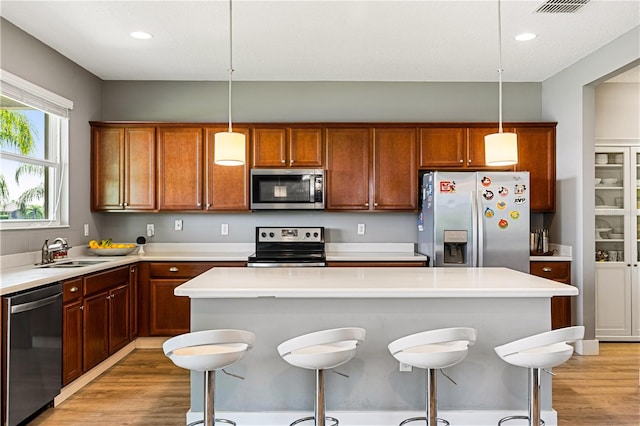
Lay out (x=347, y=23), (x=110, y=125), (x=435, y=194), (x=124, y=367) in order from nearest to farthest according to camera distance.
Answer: (x=347, y=23) < (x=124, y=367) < (x=435, y=194) < (x=110, y=125)

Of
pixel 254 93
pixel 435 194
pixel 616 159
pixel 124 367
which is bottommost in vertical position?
pixel 124 367

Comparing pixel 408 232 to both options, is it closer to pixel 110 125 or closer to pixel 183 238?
pixel 183 238

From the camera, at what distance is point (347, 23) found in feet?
12.3

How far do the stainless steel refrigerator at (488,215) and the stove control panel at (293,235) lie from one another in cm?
125

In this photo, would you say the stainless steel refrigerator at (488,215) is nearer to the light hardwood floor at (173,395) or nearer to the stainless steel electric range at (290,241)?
the light hardwood floor at (173,395)

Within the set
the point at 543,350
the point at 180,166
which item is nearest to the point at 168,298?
the point at 180,166

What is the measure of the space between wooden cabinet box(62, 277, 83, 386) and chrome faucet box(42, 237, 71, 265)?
60 cm

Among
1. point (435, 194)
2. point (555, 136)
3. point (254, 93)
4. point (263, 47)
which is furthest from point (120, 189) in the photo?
point (555, 136)

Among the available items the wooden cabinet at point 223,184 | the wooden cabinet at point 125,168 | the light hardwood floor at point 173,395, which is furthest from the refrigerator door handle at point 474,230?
the wooden cabinet at point 125,168

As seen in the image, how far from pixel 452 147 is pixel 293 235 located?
6.09ft

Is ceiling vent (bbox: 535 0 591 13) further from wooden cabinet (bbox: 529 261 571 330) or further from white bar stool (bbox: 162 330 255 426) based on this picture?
white bar stool (bbox: 162 330 255 426)

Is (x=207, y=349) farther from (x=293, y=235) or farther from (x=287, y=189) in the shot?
(x=293, y=235)

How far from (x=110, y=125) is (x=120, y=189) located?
65 centimetres

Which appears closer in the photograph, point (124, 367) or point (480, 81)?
point (124, 367)
